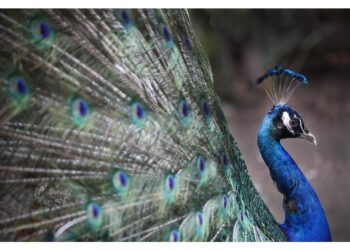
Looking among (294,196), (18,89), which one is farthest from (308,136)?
(18,89)

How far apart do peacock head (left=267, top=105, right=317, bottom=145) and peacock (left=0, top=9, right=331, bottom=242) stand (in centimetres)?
35

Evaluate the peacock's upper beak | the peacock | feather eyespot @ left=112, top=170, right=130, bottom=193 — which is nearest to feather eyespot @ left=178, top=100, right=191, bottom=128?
the peacock

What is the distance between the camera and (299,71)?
3.65 meters

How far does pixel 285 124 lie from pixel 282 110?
71 mm

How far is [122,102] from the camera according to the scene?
2693mm

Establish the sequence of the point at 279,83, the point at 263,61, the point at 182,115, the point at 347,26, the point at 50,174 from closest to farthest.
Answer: the point at 50,174, the point at 182,115, the point at 279,83, the point at 347,26, the point at 263,61

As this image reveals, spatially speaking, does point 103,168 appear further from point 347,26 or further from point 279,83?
point 347,26

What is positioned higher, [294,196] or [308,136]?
[308,136]

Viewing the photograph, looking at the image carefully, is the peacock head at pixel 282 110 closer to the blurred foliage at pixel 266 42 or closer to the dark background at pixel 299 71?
the dark background at pixel 299 71

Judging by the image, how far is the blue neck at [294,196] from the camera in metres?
3.11

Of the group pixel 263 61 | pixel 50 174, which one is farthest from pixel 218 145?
pixel 263 61

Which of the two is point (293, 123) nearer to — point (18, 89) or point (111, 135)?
point (111, 135)

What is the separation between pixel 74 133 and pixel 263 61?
1569 millimetres

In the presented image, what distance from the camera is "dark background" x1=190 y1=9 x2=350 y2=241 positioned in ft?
11.2
